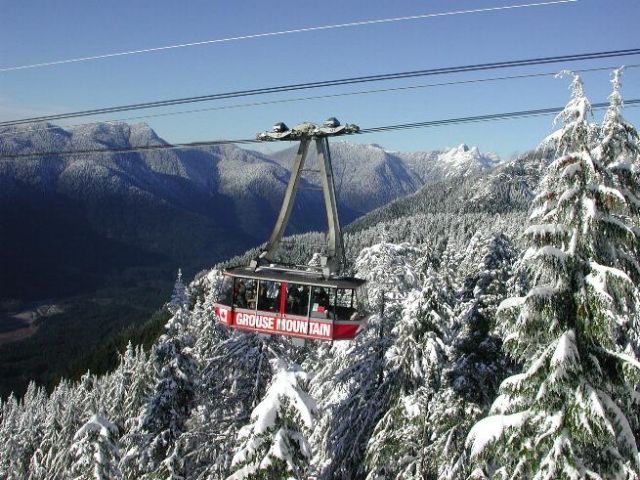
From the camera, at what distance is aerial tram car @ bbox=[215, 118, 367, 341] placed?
770 inches

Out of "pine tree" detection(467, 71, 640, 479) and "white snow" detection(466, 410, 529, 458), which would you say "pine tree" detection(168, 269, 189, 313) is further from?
"pine tree" detection(467, 71, 640, 479)

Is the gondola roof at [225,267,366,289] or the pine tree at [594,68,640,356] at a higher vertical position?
the pine tree at [594,68,640,356]

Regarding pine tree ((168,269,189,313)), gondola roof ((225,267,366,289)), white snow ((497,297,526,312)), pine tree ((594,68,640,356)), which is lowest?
pine tree ((168,269,189,313))

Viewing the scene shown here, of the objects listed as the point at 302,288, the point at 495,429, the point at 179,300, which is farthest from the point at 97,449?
the point at 495,429

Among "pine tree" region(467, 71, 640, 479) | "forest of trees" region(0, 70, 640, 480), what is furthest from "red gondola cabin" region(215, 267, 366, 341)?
"pine tree" region(467, 71, 640, 479)

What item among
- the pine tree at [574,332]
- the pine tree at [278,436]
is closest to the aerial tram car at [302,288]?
the pine tree at [278,436]

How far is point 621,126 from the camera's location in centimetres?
1166

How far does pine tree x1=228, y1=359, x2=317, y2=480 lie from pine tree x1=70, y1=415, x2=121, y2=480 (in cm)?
1746

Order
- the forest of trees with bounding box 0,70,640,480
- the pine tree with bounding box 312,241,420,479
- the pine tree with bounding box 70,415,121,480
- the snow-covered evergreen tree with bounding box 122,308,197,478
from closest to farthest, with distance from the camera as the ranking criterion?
the forest of trees with bounding box 0,70,640,480
the pine tree with bounding box 312,241,420,479
the snow-covered evergreen tree with bounding box 122,308,197,478
the pine tree with bounding box 70,415,121,480

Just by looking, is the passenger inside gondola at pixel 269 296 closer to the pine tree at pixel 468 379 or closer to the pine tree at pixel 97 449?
the pine tree at pixel 468 379

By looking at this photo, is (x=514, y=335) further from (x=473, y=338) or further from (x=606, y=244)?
(x=473, y=338)

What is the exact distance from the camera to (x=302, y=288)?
20.6 m

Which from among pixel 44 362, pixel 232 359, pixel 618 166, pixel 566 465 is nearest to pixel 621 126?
pixel 618 166

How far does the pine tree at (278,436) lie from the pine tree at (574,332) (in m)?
4.57
